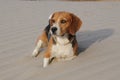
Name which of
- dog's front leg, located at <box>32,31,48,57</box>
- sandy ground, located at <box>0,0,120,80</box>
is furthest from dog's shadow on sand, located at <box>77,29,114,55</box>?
dog's front leg, located at <box>32,31,48,57</box>

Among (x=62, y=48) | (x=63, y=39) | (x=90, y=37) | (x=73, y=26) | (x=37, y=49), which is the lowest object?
(x=90, y=37)

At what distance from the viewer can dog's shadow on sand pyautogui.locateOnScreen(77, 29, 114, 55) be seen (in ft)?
18.9

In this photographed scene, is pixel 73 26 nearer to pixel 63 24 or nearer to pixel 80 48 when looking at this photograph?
pixel 63 24

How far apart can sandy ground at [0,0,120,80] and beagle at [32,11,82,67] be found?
11 centimetres

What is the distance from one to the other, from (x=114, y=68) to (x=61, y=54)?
828mm

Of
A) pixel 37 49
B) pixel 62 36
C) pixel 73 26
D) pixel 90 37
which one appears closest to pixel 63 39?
pixel 62 36

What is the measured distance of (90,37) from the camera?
20.9 ft

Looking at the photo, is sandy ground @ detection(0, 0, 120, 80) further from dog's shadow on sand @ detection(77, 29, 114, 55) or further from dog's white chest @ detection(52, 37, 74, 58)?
dog's white chest @ detection(52, 37, 74, 58)

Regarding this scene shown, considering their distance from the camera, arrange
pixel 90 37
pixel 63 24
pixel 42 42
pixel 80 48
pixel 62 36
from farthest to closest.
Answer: pixel 90 37 < pixel 42 42 < pixel 80 48 < pixel 62 36 < pixel 63 24

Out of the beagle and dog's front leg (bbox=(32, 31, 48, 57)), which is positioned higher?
the beagle

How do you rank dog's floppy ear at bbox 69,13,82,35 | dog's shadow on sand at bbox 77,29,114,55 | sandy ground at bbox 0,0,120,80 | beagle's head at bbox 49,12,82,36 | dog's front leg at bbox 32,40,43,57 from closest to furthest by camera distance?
sandy ground at bbox 0,0,120,80, beagle's head at bbox 49,12,82,36, dog's floppy ear at bbox 69,13,82,35, dog's front leg at bbox 32,40,43,57, dog's shadow on sand at bbox 77,29,114,55

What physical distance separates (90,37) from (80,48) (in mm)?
820

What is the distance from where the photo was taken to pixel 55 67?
4.83m

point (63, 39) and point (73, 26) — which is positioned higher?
point (73, 26)
